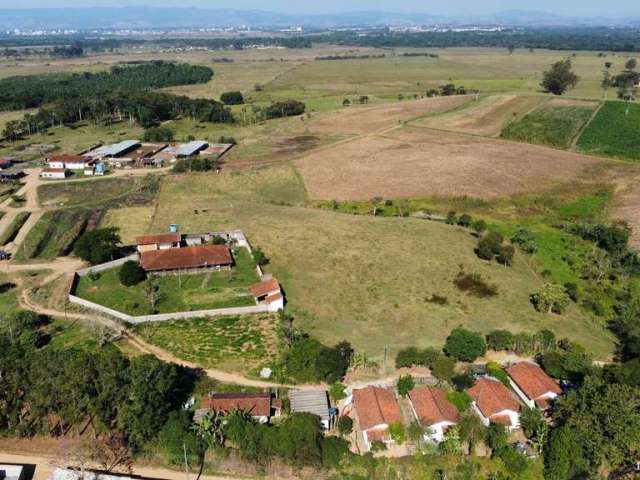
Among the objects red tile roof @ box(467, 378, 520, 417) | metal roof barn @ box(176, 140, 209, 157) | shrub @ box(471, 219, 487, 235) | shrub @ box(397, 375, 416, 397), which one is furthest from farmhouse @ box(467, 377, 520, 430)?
metal roof barn @ box(176, 140, 209, 157)

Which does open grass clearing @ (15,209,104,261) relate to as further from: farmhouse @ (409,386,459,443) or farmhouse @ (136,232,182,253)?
farmhouse @ (409,386,459,443)

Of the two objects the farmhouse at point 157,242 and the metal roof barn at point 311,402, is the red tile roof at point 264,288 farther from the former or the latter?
the farmhouse at point 157,242

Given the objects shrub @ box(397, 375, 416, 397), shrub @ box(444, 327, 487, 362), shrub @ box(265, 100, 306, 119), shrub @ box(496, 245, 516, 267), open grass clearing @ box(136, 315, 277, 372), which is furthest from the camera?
shrub @ box(265, 100, 306, 119)

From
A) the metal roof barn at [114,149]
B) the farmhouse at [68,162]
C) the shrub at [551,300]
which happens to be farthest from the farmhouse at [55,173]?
the shrub at [551,300]

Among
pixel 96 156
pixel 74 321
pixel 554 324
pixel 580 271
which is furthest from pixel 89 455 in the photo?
pixel 96 156

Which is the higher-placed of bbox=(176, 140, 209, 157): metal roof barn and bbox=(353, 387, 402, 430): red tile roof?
bbox=(353, 387, 402, 430): red tile roof

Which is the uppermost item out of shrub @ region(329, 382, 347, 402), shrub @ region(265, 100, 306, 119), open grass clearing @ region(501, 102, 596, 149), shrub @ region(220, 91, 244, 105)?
shrub @ region(329, 382, 347, 402)

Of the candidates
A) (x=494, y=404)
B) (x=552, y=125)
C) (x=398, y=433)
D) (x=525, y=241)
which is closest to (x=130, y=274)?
(x=398, y=433)
